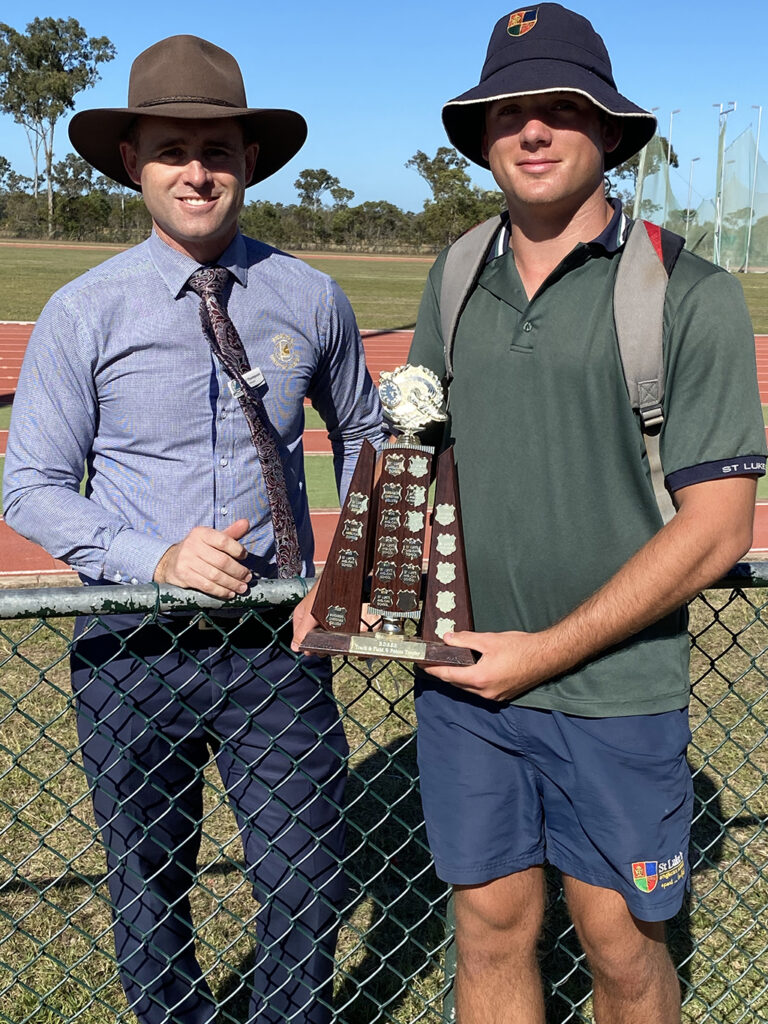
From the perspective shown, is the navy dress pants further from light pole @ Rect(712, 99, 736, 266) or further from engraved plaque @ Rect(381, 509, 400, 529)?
light pole @ Rect(712, 99, 736, 266)

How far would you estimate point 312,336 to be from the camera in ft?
7.90

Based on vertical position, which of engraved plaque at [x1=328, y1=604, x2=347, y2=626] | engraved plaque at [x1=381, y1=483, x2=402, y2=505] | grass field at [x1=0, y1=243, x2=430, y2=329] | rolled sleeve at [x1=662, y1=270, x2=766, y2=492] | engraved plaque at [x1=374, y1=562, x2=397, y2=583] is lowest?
grass field at [x1=0, y1=243, x2=430, y2=329]

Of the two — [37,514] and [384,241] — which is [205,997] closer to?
[37,514]

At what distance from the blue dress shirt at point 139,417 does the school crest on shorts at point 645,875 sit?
987mm

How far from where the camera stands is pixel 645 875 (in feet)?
6.35

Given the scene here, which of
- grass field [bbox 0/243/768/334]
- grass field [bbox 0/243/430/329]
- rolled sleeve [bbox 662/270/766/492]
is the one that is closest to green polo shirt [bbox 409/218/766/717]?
rolled sleeve [bbox 662/270/766/492]

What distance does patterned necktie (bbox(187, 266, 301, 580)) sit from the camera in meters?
2.20

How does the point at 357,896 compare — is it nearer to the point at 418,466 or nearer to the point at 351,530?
the point at 351,530

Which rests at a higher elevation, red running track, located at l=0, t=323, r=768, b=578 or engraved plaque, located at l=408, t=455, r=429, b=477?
engraved plaque, located at l=408, t=455, r=429, b=477

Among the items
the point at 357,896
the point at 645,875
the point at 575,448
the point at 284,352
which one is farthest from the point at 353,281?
the point at 645,875

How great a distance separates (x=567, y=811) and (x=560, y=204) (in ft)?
3.76

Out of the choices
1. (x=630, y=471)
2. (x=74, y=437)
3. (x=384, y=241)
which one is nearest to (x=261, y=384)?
(x=74, y=437)

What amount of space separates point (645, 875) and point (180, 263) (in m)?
1.55

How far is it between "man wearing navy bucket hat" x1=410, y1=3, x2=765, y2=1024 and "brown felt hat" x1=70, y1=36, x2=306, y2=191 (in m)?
0.51
